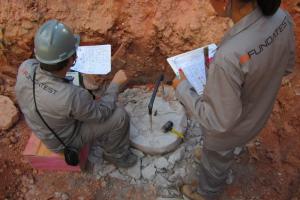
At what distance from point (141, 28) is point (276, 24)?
222 cm

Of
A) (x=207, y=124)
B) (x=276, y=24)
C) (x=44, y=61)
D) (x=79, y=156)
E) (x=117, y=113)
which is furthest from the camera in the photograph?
(x=79, y=156)

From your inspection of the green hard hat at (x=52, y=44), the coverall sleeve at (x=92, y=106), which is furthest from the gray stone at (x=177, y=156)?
the green hard hat at (x=52, y=44)

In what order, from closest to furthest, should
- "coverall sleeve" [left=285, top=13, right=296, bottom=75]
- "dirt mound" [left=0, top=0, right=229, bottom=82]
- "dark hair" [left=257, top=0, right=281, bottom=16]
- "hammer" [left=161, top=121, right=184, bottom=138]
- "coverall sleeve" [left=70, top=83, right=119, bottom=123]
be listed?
"dark hair" [left=257, top=0, right=281, bottom=16], "coverall sleeve" [left=285, top=13, right=296, bottom=75], "coverall sleeve" [left=70, top=83, right=119, bottom=123], "hammer" [left=161, top=121, right=184, bottom=138], "dirt mound" [left=0, top=0, right=229, bottom=82]

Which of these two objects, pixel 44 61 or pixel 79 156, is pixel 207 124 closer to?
pixel 44 61

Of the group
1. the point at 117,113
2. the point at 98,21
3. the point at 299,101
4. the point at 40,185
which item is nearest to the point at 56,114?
the point at 117,113

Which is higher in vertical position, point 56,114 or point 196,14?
point 196,14

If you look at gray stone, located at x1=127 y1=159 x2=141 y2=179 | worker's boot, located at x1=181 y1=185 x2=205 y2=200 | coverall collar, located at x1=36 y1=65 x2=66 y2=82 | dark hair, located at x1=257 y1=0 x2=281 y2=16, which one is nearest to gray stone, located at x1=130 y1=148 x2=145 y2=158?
gray stone, located at x1=127 y1=159 x2=141 y2=179

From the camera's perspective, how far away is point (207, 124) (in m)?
2.08

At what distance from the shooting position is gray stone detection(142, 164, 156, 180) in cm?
336

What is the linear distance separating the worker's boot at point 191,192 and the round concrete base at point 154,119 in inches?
18.5

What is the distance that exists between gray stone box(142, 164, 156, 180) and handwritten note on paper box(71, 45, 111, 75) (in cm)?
111

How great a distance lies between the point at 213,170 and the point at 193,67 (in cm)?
89

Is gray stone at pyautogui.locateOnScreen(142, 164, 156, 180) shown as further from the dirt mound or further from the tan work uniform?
the dirt mound

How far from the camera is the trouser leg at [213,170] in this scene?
256 cm
